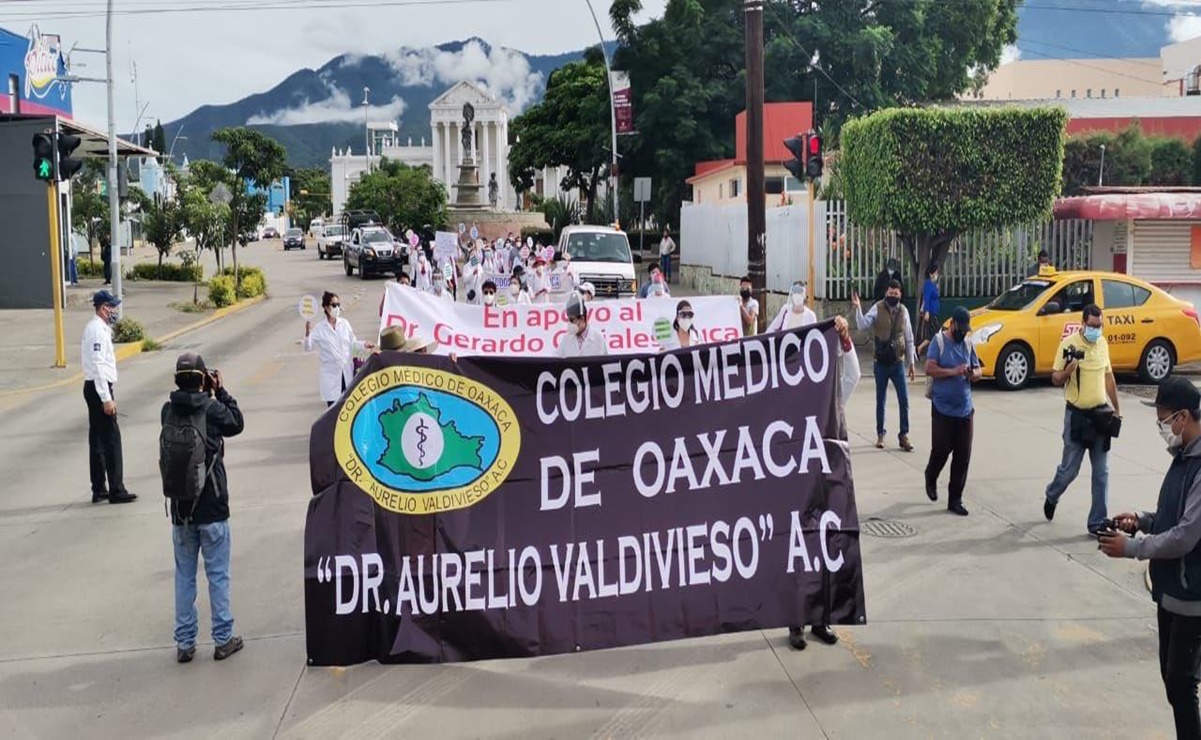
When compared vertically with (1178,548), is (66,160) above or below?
above

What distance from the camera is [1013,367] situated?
16.9 meters

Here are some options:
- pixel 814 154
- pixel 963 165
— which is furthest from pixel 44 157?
pixel 963 165

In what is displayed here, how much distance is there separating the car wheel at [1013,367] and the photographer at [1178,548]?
40.6 ft

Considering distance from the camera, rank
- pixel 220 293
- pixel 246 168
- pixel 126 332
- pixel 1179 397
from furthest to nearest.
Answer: pixel 246 168, pixel 220 293, pixel 126 332, pixel 1179 397

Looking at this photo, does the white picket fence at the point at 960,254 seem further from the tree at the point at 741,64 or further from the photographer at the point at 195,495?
the tree at the point at 741,64

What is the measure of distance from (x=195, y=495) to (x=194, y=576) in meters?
0.57

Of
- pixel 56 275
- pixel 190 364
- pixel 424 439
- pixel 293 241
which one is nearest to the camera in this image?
pixel 424 439

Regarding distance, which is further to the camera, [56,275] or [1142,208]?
[1142,208]

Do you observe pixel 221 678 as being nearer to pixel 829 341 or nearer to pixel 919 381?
pixel 829 341

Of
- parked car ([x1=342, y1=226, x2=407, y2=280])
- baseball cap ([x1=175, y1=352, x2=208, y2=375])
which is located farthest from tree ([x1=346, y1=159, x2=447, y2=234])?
baseball cap ([x1=175, y1=352, x2=208, y2=375])

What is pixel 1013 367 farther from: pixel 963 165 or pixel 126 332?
pixel 126 332

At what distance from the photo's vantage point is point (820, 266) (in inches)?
882

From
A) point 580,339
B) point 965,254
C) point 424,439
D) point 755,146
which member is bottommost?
point 424,439

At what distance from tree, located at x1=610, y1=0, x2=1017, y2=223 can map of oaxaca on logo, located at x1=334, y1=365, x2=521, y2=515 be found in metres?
40.7
